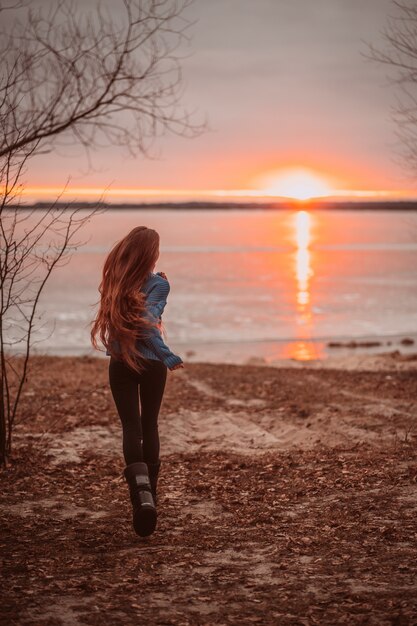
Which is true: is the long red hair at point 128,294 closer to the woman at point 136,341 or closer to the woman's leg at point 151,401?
the woman at point 136,341

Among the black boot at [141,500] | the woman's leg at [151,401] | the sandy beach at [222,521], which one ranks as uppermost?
the woman's leg at [151,401]

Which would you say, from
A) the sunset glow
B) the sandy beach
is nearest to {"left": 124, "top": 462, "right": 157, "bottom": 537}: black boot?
the sandy beach

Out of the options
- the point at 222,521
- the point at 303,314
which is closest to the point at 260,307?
the point at 303,314

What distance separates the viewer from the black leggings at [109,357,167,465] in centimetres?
507

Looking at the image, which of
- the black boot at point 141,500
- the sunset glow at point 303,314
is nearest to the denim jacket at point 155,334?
the black boot at point 141,500

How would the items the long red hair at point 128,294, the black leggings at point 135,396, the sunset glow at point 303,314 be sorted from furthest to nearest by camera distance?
the sunset glow at point 303,314 → the black leggings at point 135,396 → the long red hair at point 128,294

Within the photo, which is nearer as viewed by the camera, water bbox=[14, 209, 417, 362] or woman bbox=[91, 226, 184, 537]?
woman bbox=[91, 226, 184, 537]

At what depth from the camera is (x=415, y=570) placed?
4461mm

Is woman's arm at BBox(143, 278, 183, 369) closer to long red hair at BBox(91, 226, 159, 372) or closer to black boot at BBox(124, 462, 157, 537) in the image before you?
long red hair at BBox(91, 226, 159, 372)

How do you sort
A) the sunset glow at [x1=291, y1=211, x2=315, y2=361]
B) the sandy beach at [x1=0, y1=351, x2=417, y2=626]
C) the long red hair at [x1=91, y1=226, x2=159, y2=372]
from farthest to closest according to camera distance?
the sunset glow at [x1=291, y1=211, x2=315, y2=361] < the long red hair at [x1=91, y1=226, x2=159, y2=372] < the sandy beach at [x1=0, y1=351, x2=417, y2=626]

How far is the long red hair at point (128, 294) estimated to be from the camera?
4949mm

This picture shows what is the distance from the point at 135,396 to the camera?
5148 millimetres

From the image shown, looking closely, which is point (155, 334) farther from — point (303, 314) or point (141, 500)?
point (303, 314)

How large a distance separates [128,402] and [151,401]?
6.4 inches
